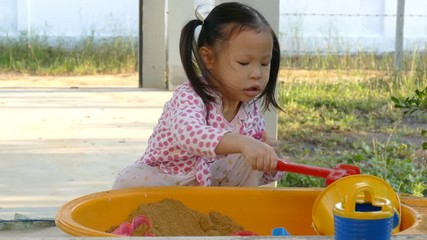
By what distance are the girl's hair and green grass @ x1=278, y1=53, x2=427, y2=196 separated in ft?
5.08

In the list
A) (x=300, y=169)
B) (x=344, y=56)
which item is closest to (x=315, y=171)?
(x=300, y=169)

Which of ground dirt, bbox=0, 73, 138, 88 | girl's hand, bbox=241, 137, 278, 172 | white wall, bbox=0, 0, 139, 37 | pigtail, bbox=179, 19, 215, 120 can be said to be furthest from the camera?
white wall, bbox=0, 0, 139, 37

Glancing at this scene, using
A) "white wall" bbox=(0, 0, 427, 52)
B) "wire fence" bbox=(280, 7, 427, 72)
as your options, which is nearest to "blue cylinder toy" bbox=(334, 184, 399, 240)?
"wire fence" bbox=(280, 7, 427, 72)

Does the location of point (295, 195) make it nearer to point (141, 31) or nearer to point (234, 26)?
point (234, 26)

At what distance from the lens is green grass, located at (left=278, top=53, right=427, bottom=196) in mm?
4883

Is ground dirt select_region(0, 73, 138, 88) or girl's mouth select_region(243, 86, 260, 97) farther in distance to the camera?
ground dirt select_region(0, 73, 138, 88)

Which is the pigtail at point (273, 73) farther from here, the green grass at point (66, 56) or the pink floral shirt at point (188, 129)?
the green grass at point (66, 56)

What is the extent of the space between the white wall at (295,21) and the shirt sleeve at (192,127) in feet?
20.4

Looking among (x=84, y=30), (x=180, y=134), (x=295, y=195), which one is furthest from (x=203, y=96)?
(x=84, y=30)

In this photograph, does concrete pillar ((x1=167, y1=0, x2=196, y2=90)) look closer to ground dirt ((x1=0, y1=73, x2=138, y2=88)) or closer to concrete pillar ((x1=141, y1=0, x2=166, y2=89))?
concrete pillar ((x1=141, y1=0, x2=166, y2=89))

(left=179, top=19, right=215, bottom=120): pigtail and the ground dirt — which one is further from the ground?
(left=179, top=19, right=215, bottom=120): pigtail

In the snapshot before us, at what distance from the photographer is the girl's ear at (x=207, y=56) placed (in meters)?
3.12

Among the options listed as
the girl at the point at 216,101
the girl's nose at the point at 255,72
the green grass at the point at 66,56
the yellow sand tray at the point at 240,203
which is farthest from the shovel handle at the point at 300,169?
the green grass at the point at 66,56

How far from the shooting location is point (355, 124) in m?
6.39
